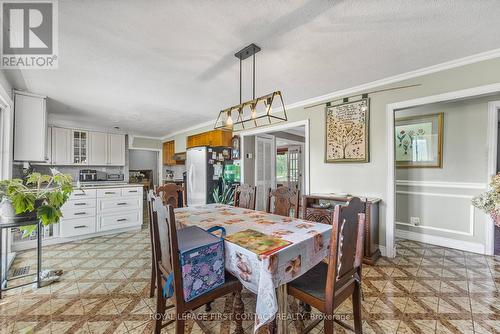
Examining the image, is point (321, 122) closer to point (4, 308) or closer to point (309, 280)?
point (309, 280)

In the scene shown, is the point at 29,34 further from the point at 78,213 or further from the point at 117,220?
the point at 117,220

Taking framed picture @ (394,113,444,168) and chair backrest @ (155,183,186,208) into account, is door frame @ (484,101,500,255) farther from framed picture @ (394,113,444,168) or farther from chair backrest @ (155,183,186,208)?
chair backrest @ (155,183,186,208)

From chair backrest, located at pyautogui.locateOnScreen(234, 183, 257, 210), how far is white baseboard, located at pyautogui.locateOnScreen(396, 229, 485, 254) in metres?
2.73

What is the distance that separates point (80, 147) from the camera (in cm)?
536

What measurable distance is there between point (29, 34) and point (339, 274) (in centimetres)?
298

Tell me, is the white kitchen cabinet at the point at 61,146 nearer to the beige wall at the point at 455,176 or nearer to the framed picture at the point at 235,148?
the framed picture at the point at 235,148

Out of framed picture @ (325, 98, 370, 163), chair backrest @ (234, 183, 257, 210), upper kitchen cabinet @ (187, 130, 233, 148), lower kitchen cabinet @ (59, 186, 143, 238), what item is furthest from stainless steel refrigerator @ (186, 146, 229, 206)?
framed picture @ (325, 98, 370, 163)

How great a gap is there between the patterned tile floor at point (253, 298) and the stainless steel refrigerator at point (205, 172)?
7.19ft

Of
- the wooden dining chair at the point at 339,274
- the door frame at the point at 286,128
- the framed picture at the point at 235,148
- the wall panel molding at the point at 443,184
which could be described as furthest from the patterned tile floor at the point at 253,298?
the framed picture at the point at 235,148

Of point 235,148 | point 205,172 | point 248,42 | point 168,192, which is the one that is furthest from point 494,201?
point 205,172

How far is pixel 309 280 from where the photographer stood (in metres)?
1.41

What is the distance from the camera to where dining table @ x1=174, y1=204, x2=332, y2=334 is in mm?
1129

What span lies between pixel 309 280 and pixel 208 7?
77.5 inches

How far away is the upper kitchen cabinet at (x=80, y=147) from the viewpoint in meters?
5.27
